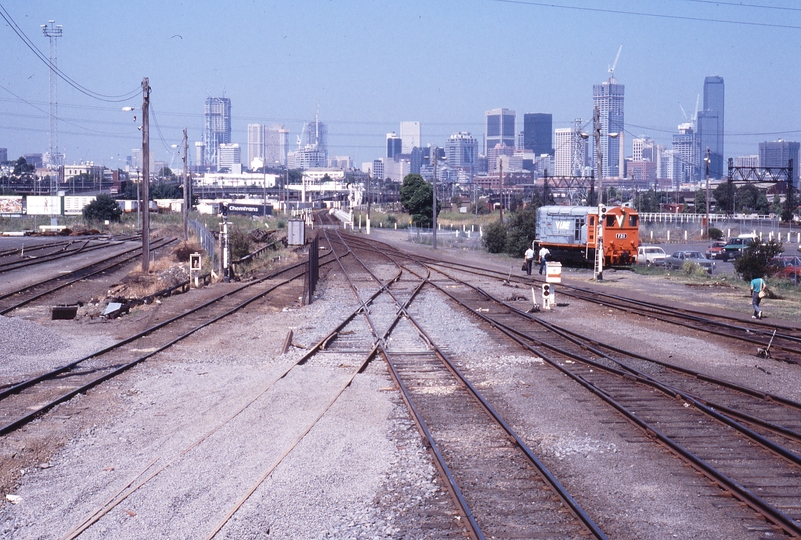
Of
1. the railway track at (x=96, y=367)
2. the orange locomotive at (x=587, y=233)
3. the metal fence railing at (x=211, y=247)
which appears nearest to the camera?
the railway track at (x=96, y=367)

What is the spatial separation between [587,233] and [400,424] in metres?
30.1

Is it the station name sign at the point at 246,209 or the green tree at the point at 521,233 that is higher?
the station name sign at the point at 246,209

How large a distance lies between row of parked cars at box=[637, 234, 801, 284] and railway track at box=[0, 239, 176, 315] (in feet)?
88.8

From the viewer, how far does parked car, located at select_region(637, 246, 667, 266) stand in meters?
43.6

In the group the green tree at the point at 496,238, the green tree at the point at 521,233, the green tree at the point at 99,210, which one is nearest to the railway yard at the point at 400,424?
the green tree at the point at 521,233

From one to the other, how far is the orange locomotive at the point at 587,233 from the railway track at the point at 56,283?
1980 cm

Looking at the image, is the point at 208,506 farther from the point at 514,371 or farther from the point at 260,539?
the point at 514,371

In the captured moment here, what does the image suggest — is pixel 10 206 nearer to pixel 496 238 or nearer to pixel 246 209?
pixel 246 209

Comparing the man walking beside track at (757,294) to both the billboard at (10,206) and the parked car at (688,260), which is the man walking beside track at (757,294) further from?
the billboard at (10,206)

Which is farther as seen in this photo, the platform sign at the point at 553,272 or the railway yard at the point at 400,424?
the platform sign at the point at 553,272

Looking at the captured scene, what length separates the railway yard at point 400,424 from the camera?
7.10m

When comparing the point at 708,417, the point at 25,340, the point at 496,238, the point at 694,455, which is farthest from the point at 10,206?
the point at 694,455

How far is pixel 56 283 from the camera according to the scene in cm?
2948

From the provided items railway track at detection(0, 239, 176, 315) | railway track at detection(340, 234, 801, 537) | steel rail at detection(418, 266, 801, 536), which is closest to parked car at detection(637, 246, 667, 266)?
railway track at detection(0, 239, 176, 315)
